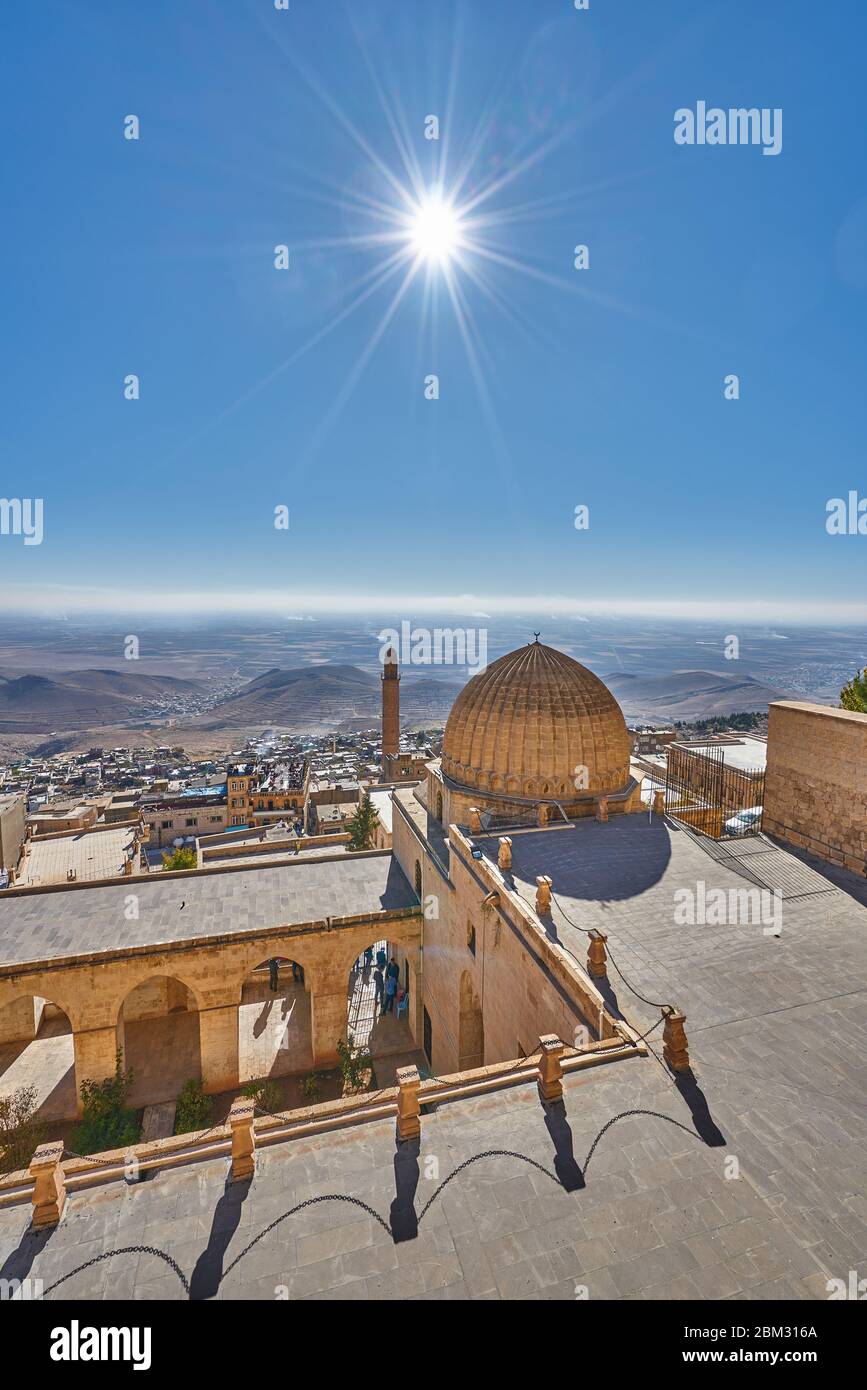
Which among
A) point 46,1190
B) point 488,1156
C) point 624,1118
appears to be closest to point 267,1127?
point 46,1190

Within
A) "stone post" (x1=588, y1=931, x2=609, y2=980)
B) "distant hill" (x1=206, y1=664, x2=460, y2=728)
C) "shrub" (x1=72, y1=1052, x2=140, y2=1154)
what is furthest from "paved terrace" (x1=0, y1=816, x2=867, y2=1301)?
"distant hill" (x1=206, y1=664, x2=460, y2=728)

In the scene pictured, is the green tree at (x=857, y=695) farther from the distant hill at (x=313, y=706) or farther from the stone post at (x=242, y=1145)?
the distant hill at (x=313, y=706)

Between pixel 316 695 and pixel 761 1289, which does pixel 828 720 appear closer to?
pixel 761 1289

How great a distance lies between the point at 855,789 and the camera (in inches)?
557

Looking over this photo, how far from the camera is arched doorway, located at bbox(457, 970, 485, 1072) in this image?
617 inches

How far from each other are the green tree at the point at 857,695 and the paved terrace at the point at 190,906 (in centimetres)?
2039

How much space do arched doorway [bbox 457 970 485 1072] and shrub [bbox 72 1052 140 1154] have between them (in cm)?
877

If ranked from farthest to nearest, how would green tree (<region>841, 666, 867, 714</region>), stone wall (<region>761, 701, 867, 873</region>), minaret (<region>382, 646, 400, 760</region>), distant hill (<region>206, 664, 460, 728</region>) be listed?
distant hill (<region>206, 664, 460, 728</region>)
minaret (<region>382, 646, 400, 760</region>)
green tree (<region>841, 666, 867, 714</region>)
stone wall (<region>761, 701, 867, 873</region>)

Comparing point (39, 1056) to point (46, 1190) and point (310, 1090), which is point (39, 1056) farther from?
point (46, 1190)

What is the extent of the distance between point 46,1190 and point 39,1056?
1562 cm

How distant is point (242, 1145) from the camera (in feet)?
23.9

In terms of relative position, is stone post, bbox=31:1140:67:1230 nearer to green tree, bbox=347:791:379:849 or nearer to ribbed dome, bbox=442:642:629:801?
ribbed dome, bbox=442:642:629:801

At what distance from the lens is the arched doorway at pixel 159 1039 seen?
17.6 metres
